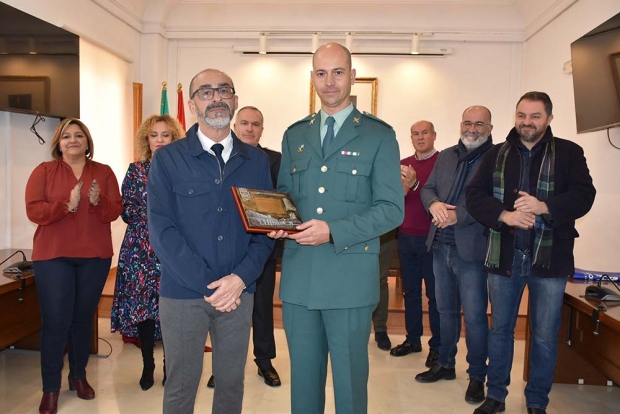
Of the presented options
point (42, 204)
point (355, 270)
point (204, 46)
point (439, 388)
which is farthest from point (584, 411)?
point (204, 46)

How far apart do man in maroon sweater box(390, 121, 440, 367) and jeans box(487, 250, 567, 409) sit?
2.55 feet

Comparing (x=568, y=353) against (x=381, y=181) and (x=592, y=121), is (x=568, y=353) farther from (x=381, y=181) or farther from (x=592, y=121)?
(x=381, y=181)

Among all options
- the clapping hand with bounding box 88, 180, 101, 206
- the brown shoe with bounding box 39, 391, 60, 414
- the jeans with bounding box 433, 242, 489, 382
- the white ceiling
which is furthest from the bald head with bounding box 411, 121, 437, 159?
the white ceiling

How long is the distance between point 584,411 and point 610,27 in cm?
263

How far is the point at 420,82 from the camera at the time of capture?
262 inches

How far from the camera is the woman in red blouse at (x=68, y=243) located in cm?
263

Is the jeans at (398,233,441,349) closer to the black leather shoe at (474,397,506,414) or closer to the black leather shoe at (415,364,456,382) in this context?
the black leather shoe at (415,364,456,382)

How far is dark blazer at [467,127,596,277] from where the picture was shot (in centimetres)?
246

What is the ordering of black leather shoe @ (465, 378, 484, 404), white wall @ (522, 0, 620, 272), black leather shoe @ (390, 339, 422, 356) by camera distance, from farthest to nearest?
white wall @ (522, 0, 620, 272) → black leather shoe @ (390, 339, 422, 356) → black leather shoe @ (465, 378, 484, 404)

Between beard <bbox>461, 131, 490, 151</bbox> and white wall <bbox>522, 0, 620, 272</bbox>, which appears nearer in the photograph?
beard <bbox>461, 131, 490, 151</bbox>

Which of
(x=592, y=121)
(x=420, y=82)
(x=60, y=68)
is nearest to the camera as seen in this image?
(x=592, y=121)

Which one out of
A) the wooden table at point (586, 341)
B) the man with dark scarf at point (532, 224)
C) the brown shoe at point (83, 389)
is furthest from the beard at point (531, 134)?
the brown shoe at point (83, 389)

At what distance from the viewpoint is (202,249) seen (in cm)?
181

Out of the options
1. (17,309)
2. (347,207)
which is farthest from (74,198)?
(347,207)
